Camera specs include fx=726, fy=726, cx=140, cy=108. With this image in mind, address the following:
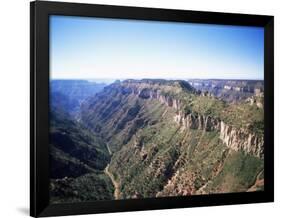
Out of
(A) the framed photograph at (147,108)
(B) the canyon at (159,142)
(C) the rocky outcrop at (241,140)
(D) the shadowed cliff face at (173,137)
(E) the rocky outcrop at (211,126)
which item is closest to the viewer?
(A) the framed photograph at (147,108)

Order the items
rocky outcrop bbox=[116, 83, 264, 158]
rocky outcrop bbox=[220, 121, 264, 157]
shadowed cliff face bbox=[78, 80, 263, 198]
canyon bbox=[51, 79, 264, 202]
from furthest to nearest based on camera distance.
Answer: rocky outcrop bbox=[220, 121, 264, 157] → rocky outcrop bbox=[116, 83, 264, 158] → shadowed cliff face bbox=[78, 80, 263, 198] → canyon bbox=[51, 79, 264, 202]

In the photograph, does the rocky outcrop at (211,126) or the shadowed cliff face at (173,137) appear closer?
the shadowed cliff face at (173,137)

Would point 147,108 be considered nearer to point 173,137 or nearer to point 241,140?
point 173,137

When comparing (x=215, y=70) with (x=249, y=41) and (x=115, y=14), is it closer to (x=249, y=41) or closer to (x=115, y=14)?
(x=249, y=41)

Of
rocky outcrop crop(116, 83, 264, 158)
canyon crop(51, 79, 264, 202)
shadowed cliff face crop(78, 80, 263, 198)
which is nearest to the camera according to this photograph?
canyon crop(51, 79, 264, 202)

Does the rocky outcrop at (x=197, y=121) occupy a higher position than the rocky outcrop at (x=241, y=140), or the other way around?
the rocky outcrop at (x=197, y=121)

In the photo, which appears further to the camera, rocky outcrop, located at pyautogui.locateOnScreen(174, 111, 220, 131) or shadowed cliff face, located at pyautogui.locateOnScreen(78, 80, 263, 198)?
rocky outcrop, located at pyautogui.locateOnScreen(174, 111, 220, 131)

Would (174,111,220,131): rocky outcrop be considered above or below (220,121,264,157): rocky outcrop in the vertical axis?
above
